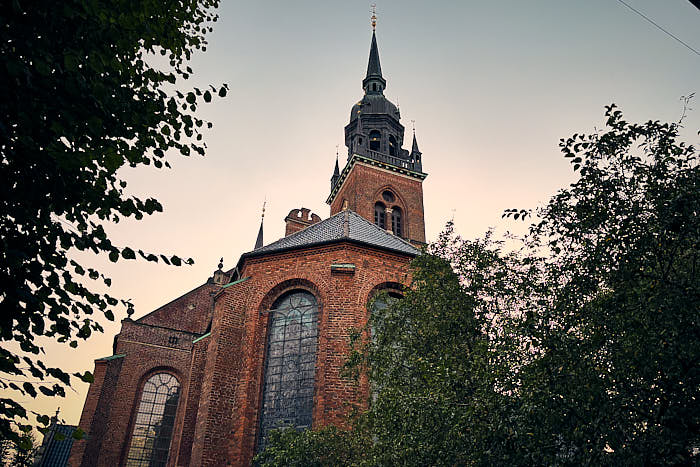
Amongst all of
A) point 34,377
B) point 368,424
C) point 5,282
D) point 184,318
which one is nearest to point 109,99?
point 5,282

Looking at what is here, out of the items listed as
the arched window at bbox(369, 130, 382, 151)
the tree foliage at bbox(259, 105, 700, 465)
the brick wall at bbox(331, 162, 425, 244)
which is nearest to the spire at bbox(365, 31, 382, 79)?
the arched window at bbox(369, 130, 382, 151)

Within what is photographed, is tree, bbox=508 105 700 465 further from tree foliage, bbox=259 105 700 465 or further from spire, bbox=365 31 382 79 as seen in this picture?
spire, bbox=365 31 382 79

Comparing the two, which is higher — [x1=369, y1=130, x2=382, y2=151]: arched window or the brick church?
[x1=369, y1=130, x2=382, y2=151]: arched window

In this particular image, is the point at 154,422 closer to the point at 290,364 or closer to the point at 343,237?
the point at 290,364

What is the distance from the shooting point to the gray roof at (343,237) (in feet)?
52.6

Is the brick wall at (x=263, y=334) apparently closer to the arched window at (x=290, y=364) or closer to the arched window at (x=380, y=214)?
the arched window at (x=290, y=364)

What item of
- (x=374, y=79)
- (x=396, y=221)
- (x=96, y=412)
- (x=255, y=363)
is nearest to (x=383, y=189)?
(x=396, y=221)

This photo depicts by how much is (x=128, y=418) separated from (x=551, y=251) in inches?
854

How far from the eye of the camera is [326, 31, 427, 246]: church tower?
32856mm

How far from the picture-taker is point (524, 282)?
24.1ft

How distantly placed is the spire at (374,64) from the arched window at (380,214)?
41.9 ft

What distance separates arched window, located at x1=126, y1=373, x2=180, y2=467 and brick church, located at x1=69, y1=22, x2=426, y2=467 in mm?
46

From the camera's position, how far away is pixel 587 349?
5633mm

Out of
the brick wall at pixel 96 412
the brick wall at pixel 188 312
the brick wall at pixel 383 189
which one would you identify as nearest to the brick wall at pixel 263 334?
the brick wall at pixel 96 412
